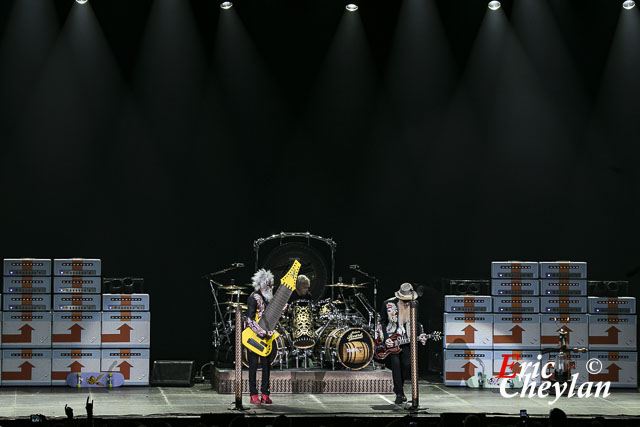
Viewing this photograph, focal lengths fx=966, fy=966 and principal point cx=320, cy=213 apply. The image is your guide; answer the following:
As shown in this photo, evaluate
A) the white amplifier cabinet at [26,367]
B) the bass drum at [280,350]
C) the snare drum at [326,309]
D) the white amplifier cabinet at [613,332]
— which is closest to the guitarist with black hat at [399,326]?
the bass drum at [280,350]

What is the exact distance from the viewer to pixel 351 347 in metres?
13.5

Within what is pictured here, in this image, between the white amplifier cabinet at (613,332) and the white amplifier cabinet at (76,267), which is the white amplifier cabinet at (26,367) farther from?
the white amplifier cabinet at (613,332)

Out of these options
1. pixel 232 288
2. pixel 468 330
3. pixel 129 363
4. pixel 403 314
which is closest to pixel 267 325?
pixel 232 288

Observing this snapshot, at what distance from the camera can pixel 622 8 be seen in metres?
15.7

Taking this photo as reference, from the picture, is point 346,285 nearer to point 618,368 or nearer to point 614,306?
point 614,306

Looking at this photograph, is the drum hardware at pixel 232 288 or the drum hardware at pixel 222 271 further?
the drum hardware at pixel 222 271

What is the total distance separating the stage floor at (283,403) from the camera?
11.5 m

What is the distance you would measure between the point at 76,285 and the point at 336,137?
15.4 ft

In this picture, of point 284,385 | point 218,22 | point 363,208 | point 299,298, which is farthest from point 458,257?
point 218,22

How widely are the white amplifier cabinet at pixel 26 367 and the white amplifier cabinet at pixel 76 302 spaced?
0.70 metres

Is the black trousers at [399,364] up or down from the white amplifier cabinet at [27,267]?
down

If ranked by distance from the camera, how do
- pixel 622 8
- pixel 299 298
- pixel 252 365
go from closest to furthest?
pixel 252 365, pixel 299 298, pixel 622 8

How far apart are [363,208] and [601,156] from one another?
399 centimetres

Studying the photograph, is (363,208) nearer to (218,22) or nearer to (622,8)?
(218,22)
